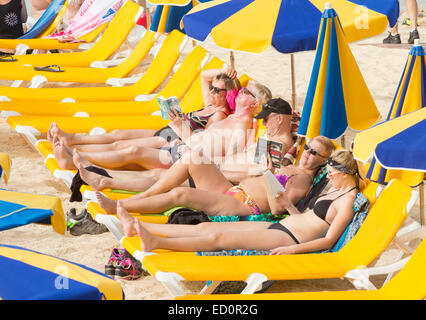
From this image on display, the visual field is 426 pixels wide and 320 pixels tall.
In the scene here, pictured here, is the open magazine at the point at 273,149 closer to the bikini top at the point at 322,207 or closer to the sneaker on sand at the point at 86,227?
the bikini top at the point at 322,207

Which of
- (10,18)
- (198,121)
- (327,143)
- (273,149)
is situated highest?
(10,18)

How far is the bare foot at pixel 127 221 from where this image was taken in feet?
13.3

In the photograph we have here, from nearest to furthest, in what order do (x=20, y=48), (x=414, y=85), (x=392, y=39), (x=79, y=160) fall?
(x=414, y=85)
(x=79, y=160)
(x=20, y=48)
(x=392, y=39)

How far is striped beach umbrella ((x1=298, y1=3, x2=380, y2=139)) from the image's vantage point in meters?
4.76

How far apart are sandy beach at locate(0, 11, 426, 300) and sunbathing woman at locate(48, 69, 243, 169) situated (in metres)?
0.52

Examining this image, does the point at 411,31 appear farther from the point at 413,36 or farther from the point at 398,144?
the point at 398,144

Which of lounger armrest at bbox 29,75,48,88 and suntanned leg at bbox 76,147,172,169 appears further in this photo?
lounger armrest at bbox 29,75,48,88

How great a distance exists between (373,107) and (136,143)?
1900 millimetres

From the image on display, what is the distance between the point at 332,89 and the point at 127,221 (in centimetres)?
170

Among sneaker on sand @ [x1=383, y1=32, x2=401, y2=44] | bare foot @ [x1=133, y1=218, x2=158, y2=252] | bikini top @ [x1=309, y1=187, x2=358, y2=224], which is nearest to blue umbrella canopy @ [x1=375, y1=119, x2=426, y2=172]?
bikini top @ [x1=309, y1=187, x2=358, y2=224]

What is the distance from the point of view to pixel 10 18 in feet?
30.0

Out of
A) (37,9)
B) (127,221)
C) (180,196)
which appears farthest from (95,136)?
(37,9)

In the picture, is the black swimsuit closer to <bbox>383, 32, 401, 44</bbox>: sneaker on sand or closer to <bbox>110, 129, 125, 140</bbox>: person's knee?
<bbox>110, 129, 125, 140</bbox>: person's knee
